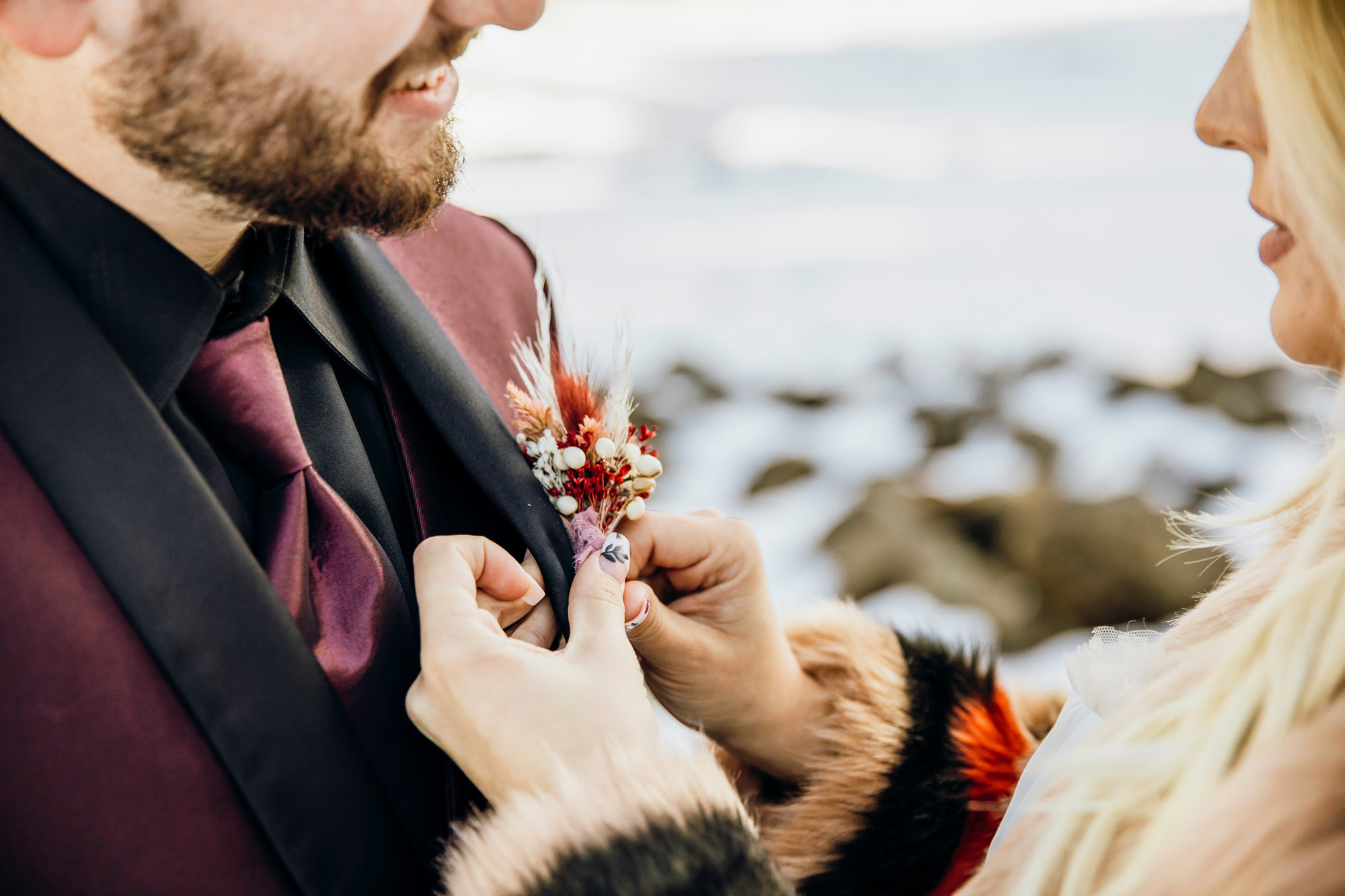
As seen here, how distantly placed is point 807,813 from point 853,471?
1.98m

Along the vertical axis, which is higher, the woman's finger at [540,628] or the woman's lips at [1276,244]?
the woman's lips at [1276,244]

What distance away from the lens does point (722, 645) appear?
1260mm

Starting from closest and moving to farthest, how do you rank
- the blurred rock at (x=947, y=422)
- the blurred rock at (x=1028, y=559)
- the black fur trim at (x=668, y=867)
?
the black fur trim at (x=668, y=867) < the blurred rock at (x=1028, y=559) < the blurred rock at (x=947, y=422)

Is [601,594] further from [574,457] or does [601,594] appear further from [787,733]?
[787,733]

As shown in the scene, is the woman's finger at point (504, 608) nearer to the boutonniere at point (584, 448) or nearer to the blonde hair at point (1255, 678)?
the boutonniere at point (584, 448)

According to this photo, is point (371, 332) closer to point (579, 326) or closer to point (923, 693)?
point (923, 693)

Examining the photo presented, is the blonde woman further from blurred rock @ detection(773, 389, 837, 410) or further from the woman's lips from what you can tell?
blurred rock @ detection(773, 389, 837, 410)

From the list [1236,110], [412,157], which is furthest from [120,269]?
[1236,110]

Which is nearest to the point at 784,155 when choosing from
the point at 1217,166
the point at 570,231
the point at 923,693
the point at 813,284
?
the point at 813,284

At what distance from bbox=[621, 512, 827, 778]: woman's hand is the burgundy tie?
0.35 meters

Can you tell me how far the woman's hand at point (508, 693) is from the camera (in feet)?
2.71

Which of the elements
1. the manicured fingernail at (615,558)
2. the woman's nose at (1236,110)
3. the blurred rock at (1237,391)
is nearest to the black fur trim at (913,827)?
the manicured fingernail at (615,558)

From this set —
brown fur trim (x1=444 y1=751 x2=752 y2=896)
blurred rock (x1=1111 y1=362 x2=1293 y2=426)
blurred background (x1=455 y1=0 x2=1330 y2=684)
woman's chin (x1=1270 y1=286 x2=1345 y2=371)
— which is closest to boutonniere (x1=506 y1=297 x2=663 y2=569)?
brown fur trim (x1=444 y1=751 x2=752 y2=896)

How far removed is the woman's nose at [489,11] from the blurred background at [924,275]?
1649mm
